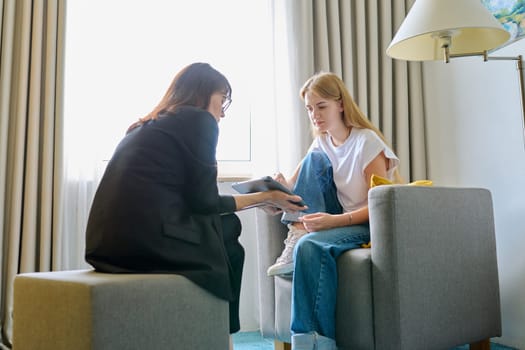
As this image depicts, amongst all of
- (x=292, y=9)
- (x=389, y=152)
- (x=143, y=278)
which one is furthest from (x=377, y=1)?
(x=143, y=278)

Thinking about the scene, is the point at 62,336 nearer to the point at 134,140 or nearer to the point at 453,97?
the point at 134,140

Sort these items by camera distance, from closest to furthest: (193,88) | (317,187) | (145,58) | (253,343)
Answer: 1. (193,88)
2. (317,187)
3. (253,343)
4. (145,58)

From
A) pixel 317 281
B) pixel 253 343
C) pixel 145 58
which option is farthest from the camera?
pixel 145 58

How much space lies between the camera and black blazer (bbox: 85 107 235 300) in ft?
4.58

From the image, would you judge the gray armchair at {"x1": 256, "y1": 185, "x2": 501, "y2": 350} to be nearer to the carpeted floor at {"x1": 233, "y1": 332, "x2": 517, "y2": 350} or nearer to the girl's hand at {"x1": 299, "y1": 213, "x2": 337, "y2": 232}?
the girl's hand at {"x1": 299, "y1": 213, "x2": 337, "y2": 232}

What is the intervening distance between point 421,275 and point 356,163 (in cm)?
51

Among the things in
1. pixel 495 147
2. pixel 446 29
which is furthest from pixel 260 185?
pixel 495 147

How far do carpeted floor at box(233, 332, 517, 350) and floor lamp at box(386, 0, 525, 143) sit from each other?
3.22 ft

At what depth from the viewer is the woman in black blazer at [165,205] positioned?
140cm

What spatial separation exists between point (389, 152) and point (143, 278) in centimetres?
109

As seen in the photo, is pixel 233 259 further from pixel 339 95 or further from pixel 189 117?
pixel 339 95

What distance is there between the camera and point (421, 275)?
170 cm

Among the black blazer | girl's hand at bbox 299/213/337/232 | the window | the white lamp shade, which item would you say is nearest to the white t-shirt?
girl's hand at bbox 299/213/337/232

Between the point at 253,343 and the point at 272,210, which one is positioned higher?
the point at 272,210
